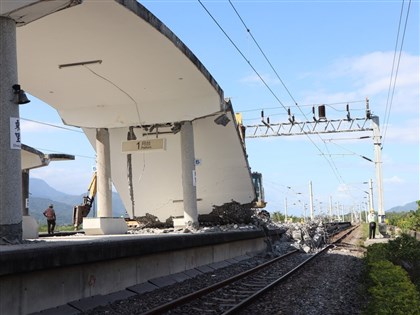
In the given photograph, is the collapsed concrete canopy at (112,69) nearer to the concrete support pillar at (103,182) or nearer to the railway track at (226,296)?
the concrete support pillar at (103,182)

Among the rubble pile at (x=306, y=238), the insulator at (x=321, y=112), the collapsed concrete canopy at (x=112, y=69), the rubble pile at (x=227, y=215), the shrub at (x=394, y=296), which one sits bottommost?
the rubble pile at (x=306, y=238)

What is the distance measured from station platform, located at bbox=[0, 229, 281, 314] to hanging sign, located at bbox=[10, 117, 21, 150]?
6.16 ft

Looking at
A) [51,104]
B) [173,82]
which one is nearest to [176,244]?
[173,82]

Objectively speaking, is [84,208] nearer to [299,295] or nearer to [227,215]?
[227,215]

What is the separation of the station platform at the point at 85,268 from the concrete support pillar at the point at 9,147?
0.50 metres

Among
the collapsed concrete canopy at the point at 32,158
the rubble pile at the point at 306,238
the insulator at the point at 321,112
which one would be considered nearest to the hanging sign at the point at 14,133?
the collapsed concrete canopy at the point at 32,158

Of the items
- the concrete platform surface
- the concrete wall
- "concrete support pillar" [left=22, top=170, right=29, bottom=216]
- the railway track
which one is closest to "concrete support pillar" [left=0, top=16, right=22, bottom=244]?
the concrete platform surface

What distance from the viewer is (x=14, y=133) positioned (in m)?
9.94

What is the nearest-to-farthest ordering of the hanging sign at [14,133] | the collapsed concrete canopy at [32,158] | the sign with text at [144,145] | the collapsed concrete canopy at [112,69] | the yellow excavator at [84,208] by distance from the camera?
the hanging sign at [14,133]
the collapsed concrete canopy at [112,69]
the sign with text at [144,145]
the collapsed concrete canopy at [32,158]
the yellow excavator at [84,208]

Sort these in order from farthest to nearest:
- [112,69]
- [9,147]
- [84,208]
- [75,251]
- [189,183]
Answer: [84,208] < [189,183] < [112,69] < [9,147] < [75,251]

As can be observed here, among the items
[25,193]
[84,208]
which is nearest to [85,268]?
[25,193]

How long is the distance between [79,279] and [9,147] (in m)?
2.82

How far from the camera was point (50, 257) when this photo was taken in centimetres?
812

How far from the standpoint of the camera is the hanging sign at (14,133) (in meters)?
9.90
